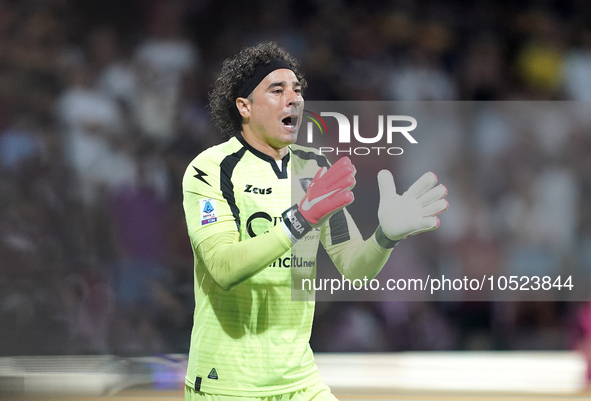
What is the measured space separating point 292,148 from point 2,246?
10.8ft

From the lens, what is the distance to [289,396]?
2.25 m

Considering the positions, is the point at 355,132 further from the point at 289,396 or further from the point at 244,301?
the point at 289,396

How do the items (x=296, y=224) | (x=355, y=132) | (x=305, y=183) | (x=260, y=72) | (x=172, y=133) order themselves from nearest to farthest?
(x=296, y=224) → (x=305, y=183) → (x=260, y=72) → (x=355, y=132) → (x=172, y=133)

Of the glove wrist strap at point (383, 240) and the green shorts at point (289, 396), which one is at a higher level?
the glove wrist strap at point (383, 240)

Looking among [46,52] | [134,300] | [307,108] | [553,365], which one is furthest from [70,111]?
[553,365]

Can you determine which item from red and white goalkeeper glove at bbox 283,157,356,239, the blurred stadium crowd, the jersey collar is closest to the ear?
the jersey collar

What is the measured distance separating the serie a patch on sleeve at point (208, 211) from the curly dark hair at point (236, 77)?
0.57 metres

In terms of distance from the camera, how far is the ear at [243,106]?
8.26 ft

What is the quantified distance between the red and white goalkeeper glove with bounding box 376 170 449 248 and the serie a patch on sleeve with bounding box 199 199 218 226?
1.91ft

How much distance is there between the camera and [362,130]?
3361 millimetres

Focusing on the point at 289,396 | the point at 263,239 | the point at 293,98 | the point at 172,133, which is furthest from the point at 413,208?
the point at 172,133

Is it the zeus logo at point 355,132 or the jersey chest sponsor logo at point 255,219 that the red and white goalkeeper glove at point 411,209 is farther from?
the zeus logo at point 355,132

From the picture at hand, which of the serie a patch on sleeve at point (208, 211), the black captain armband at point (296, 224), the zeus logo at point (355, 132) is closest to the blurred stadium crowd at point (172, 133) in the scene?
the zeus logo at point (355, 132)

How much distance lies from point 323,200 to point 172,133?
3314mm
